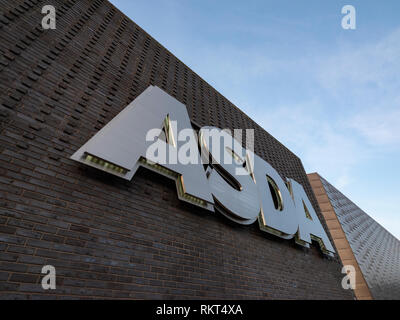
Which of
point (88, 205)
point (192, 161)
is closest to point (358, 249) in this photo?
point (192, 161)

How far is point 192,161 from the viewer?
11.5 ft

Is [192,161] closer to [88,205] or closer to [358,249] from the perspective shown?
[88,205]

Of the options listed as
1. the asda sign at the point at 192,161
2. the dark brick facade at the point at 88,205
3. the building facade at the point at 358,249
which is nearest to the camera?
the dark brick facade at the point at 88,205

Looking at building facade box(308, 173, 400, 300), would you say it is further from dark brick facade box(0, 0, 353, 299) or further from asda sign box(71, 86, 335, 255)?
dark brick facade box(0, 0, 353, 299)

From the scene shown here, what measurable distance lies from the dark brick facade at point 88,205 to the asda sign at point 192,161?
0.72 ft

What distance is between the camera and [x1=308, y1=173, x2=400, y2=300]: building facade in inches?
420

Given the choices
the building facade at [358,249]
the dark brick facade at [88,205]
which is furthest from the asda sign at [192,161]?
the building facade at [358,249]

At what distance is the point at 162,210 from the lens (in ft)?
9.71

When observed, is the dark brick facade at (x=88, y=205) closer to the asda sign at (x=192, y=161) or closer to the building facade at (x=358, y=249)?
the asda sign at (x=192, y=161)

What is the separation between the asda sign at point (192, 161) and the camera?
2.67 metres

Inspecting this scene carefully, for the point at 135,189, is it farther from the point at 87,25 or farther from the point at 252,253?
the point at 87,25

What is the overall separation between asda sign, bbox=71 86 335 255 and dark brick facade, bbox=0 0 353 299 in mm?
221

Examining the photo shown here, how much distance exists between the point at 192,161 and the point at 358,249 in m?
13.4
